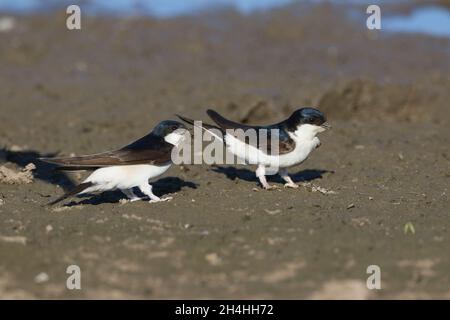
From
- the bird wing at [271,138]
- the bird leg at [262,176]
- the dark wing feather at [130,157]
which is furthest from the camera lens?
the bird leg at [262,176]

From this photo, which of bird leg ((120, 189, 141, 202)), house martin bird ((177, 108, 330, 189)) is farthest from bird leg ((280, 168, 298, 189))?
bird leg ((120, 189, 141, 202))

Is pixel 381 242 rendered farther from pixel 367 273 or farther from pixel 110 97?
pixel 110 97

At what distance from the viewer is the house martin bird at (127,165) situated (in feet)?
23.6

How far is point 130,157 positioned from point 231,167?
1.93 meters

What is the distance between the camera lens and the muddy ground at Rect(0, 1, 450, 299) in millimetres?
5758

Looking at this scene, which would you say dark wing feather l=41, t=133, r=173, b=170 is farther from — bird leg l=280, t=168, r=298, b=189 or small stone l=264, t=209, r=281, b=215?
bird leg l=280, t=168, r=298, b=189

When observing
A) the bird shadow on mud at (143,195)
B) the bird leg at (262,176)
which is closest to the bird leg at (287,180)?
the bird leg at (262,176)

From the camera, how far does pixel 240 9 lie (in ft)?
54.1

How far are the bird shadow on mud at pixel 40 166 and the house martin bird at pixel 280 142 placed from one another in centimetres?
138

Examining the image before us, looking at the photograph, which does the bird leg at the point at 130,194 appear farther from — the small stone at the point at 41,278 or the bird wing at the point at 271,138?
the small stone at the point at 41,278

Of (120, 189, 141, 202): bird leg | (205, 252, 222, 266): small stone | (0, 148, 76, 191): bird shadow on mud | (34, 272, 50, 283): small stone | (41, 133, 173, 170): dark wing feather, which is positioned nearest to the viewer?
(34, 272, 50, 283): small stone

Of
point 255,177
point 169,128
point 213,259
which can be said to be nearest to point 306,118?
point 255,177

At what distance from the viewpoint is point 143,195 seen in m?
8.13
